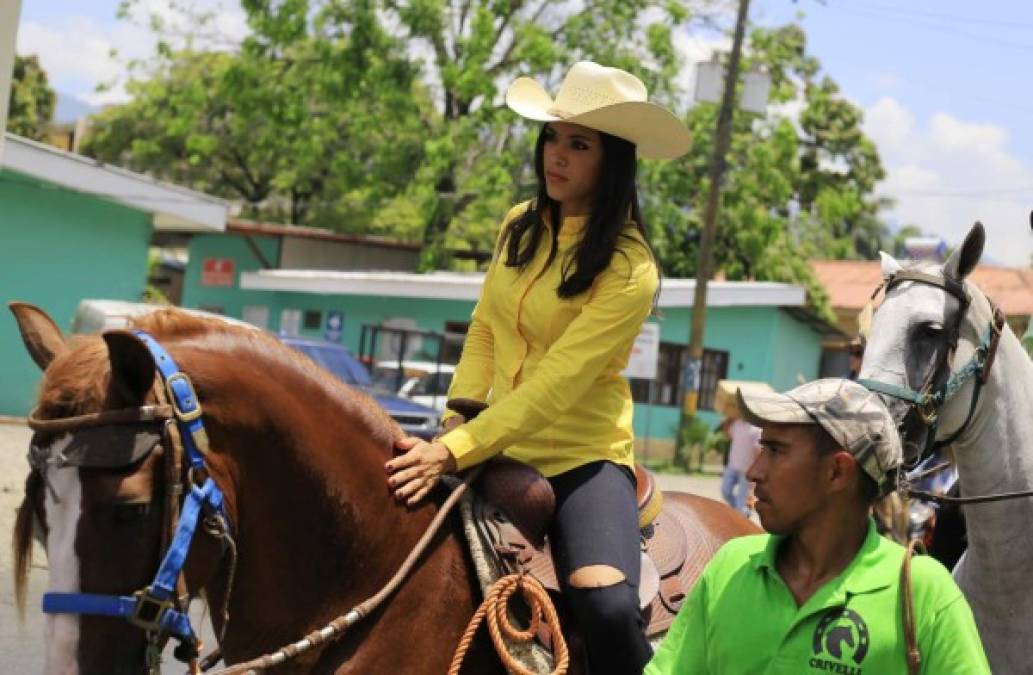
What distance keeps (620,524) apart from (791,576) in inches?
42.7

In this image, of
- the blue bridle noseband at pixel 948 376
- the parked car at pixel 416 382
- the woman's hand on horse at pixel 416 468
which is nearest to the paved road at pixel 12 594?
the woman's hand on horse at pixel 416 468

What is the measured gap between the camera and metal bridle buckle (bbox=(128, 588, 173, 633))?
282 cm

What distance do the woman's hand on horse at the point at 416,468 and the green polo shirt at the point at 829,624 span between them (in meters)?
1.04

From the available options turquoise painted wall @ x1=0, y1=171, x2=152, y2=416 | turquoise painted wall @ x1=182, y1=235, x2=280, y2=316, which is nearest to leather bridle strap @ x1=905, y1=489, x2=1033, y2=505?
turquoise painted wall @ x1=0, y1=171, x2=152, y2=416

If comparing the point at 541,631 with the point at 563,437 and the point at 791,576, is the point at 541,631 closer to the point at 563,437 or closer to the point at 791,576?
the point at 563,437

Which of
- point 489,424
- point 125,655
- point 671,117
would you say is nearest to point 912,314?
point 671,117

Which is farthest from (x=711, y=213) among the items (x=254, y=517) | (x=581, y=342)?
(x=254, y=517)

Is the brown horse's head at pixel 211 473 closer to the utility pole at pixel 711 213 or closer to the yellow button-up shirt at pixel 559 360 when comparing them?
the yellow button-up shirt at pixel 559 360

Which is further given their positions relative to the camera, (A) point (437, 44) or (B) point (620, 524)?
(A) point (437, 44)

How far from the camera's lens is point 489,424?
361cm

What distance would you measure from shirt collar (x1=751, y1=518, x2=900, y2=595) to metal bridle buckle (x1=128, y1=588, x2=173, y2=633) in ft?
4.10

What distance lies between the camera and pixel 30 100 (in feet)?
136

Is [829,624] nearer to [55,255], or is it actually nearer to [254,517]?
[254,517]

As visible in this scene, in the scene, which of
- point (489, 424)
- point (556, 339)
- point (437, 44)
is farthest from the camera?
point (437, 44)
